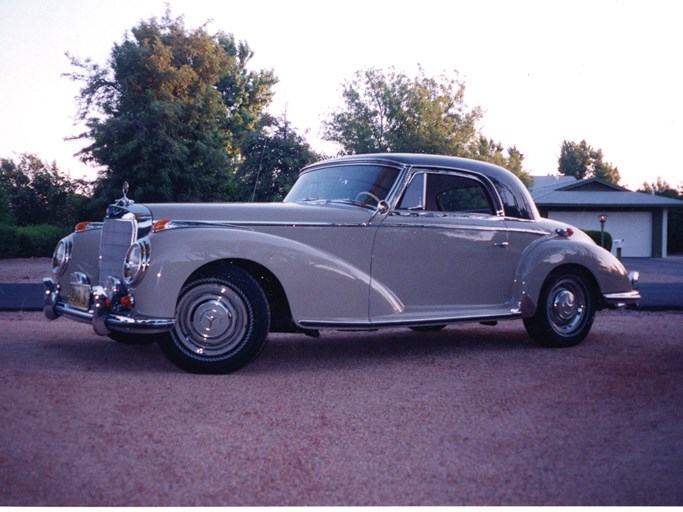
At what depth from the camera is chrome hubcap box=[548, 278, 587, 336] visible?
21.6ft

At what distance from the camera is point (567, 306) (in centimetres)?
668

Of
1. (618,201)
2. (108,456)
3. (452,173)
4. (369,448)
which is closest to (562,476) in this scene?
(369,448)

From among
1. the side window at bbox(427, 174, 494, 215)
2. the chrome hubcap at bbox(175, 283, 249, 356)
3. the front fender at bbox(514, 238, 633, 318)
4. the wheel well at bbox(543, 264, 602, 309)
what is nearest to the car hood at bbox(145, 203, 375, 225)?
the chrome hubcap at bbox(175, 283, 249, 356)

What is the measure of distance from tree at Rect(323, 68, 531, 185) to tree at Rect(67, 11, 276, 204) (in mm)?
6378

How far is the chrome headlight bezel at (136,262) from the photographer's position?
189 inches

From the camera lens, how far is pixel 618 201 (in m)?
33.7

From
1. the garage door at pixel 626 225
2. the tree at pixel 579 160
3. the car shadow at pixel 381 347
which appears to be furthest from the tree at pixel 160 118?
the tree at pixel 579 160

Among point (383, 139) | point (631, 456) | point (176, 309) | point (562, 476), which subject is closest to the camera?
point (562, 476)

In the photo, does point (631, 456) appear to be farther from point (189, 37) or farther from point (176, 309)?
point (189, 37)

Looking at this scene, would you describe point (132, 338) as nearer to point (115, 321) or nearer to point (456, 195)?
point (115, 321)

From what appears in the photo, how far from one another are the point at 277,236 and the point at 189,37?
3103 cm

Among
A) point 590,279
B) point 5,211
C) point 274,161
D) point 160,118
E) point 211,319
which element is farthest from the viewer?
point 5,211

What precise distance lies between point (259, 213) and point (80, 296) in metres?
1.66

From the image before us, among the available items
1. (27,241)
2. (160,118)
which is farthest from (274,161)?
(27,241)
